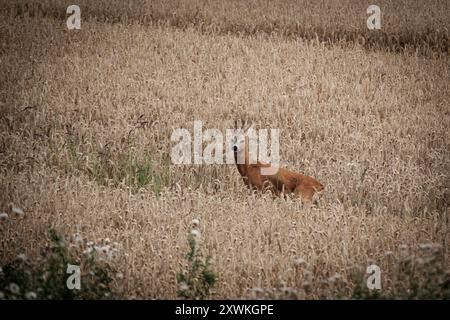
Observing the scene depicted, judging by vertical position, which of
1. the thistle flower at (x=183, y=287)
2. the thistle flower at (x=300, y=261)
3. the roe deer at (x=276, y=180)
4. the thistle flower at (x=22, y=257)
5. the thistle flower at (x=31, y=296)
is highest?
the roe deer at (x=276, y=180)

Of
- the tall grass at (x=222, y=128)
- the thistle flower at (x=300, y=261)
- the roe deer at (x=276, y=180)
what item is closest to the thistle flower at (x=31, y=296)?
the tall grass at (x=222, y=128)

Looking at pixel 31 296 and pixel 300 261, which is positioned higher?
pixel 300 261

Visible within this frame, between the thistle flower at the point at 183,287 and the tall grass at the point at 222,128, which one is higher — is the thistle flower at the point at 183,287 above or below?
below

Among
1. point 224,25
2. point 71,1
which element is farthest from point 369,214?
point 71,1

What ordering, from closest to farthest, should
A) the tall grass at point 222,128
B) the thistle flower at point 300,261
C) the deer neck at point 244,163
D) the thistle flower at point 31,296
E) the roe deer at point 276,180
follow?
1. the thistle flower at point 31,296
2. the thistle flower at point 300,261
3. the tall grass at point 222,128
4. the roe deer at point 276,180
5. the deer neck at point 244,163

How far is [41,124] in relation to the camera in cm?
993

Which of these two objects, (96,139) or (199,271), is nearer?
(199,271)

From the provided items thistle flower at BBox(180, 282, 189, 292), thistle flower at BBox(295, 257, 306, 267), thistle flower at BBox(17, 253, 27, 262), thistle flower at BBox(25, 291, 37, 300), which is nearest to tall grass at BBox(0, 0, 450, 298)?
thistle flower at BBox(295, 257, 306, 267)

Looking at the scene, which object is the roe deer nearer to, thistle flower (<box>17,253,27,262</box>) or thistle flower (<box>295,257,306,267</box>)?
thistle flower (<box>295,257,306,267</box>)

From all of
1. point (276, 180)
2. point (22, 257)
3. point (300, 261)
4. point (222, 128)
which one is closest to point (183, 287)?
point (300, 261)

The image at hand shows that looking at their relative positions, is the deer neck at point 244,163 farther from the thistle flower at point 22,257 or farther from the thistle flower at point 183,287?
the thistle flower at point 22,257

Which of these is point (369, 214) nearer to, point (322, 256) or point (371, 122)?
point (322, 256)

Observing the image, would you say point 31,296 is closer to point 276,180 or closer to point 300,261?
point 300,261

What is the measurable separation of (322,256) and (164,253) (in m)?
1.29
